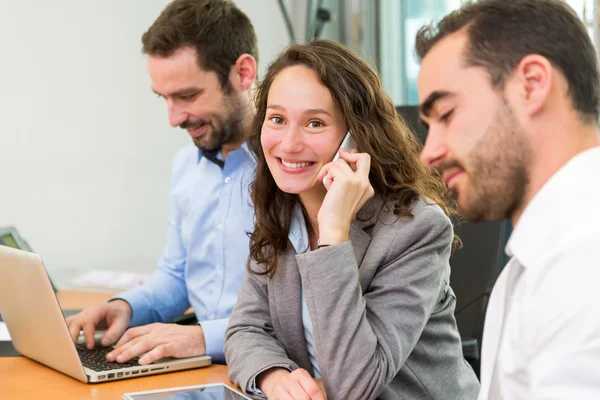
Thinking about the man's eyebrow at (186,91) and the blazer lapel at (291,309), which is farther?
the man's eyebrow at (186,91)

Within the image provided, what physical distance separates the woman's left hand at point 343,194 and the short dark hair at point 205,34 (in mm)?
704

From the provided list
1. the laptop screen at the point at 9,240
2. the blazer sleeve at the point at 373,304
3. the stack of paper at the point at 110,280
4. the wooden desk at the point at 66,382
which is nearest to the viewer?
the blazer sleeve at the point at 373,304

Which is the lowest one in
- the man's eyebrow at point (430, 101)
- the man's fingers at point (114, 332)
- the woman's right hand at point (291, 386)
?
the man's fingers at point (114, 332)

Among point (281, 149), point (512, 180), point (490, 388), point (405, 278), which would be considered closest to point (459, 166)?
point (512, 180)

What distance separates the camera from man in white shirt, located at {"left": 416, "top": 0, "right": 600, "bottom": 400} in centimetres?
81

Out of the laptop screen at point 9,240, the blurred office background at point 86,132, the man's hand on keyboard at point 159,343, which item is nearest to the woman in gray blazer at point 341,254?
the man's hand on keyboard at point 159,343

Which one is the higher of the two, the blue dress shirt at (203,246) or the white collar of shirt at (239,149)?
the white collar of shirt at (239,149)

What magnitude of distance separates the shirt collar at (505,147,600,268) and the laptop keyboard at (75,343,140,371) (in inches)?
35.0

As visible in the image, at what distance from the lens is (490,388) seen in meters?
1.01

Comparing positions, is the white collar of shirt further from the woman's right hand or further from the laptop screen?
the woman's right hand

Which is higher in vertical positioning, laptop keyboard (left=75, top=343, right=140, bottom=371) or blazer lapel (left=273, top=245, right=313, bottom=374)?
blazer lapel (left=273, top=245, right=313, bottom=374)

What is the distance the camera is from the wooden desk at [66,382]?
1.40 m

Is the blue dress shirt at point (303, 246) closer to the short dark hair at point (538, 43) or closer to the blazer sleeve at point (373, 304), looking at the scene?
the blazer sleeve at point (373, 304)

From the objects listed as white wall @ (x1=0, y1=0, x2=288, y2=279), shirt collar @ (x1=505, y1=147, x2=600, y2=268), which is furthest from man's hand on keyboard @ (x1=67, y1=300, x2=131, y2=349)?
white wall @ (x1=0, y1=0, x2=288, y2=279)
